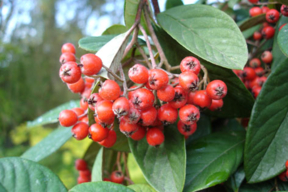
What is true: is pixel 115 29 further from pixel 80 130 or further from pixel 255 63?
pixel 255 63

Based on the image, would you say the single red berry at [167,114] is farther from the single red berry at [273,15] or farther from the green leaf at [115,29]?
the single red berry at [273,15]

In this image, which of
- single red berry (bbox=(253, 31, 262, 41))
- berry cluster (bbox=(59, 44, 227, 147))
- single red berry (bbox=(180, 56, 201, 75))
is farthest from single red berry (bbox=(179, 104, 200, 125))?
single red berry (bbox=(253, 31, 262, 41))

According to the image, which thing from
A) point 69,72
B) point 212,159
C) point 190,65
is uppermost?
point 69,72

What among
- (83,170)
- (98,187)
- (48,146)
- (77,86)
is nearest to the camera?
(98,187)

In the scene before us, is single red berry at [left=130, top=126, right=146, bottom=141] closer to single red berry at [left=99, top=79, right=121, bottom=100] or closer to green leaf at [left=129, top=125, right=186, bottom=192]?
green leaf at [left=129, top=125, right=186, bottom=192]

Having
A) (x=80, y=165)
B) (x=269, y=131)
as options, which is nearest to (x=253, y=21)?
(x=269, y=131)

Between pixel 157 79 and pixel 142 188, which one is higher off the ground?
pixel 157 79
